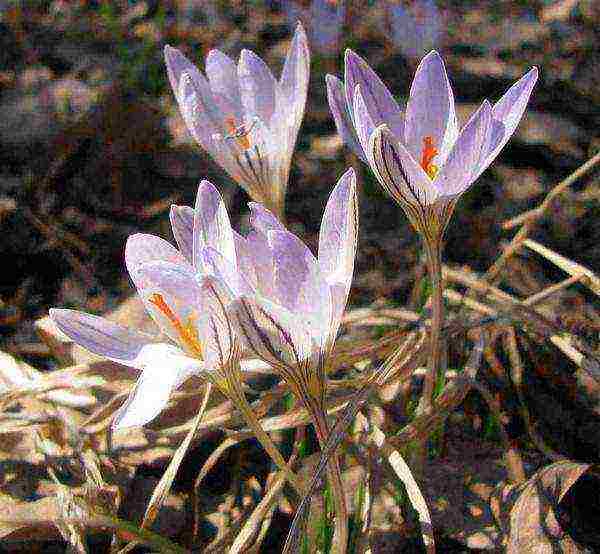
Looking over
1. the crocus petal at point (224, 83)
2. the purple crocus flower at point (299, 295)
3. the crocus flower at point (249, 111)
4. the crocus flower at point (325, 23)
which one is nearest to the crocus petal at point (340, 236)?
the purple crocus flower at point (299, 295)

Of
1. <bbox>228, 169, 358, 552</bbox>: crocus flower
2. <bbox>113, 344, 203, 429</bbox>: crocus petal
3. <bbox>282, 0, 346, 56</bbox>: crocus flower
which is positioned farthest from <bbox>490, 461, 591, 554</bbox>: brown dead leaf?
<bbox>282, 0, 346, 56</bbox>: crocus flower

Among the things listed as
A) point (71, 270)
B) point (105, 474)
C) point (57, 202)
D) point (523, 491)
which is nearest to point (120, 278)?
point (71, 270)

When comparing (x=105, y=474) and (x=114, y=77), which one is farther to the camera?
(x=114, y=77)

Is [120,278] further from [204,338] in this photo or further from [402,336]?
[204,338]

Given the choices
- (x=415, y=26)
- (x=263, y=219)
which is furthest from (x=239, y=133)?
(x=415, y=26)

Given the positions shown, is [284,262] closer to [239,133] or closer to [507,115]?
[507,115]

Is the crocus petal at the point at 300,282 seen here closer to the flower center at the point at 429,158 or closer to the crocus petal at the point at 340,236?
the crocus petal at the point at 340,236
